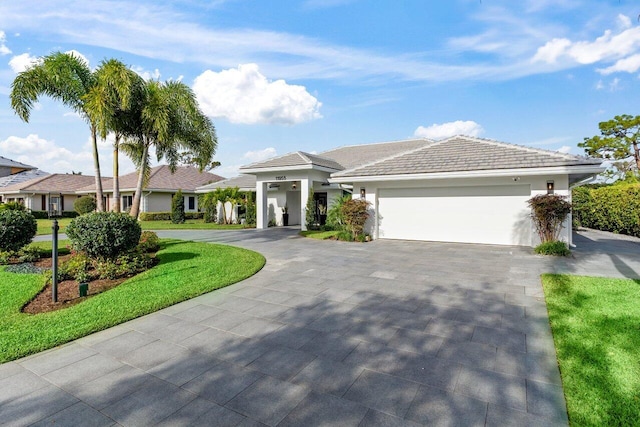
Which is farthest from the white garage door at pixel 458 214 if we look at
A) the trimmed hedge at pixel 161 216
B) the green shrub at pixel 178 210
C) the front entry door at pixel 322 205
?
the trimmed hedge at pixel 161 216

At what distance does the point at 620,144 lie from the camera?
82.9ft

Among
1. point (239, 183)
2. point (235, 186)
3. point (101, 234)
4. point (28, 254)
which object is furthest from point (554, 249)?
point (239, 183)

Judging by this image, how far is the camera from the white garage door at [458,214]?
38.5 feet

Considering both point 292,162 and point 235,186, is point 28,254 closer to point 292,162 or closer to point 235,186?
point 292,162

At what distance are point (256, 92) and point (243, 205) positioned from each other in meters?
7.84

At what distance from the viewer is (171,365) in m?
3.47

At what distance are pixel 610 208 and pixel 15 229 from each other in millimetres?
25382

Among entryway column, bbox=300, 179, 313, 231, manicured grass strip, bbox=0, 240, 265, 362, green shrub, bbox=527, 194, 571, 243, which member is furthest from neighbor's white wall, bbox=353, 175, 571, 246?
manicured grass strip, bbox=0, 240, 265, 362

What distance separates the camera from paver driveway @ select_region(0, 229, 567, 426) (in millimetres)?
2666

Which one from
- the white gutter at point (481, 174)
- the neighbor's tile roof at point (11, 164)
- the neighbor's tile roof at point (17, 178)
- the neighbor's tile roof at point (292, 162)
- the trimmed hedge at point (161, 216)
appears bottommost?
the trimmed hedge at point (161, 216)

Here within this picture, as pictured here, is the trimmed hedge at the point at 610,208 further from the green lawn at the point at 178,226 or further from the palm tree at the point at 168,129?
the green lawn at the point at 178,226

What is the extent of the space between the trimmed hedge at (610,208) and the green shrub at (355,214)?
1262cm

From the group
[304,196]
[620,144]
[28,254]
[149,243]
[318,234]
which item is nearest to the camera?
[28,254]

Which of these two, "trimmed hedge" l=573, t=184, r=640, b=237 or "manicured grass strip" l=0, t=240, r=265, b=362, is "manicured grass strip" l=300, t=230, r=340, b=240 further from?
"trimmed hedge" l=573, t=184, r=640, b=237
